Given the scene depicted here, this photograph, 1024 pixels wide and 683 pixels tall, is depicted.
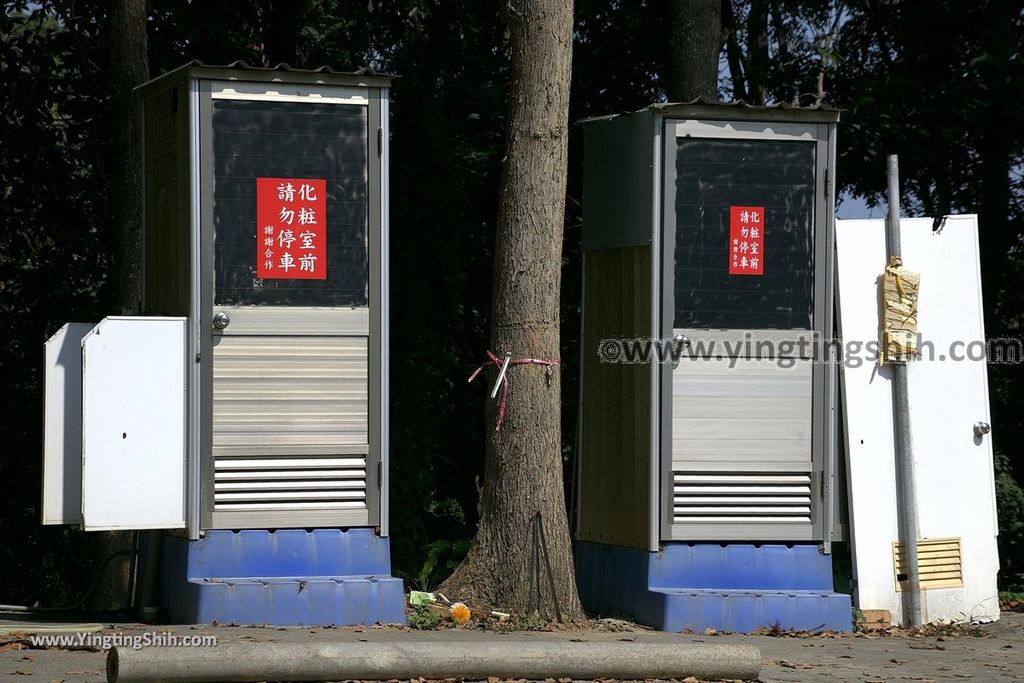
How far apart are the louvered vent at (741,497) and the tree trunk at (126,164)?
17.1 feet

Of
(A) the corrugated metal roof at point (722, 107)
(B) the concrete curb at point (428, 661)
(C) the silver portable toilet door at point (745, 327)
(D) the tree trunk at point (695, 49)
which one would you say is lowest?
(B) the concrete curb at point (428, 661)

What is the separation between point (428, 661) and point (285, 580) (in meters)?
2.40

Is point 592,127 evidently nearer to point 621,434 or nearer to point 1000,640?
point 621,434

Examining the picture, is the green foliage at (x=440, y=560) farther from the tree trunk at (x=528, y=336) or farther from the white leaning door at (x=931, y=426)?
the white leaning door at (x=931, y=426)

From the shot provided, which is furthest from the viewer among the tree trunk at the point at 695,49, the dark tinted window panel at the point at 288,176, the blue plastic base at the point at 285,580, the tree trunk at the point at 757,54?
the tree trunk at the point at 757,54

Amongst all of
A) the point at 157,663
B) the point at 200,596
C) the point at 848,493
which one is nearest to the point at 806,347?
the point at 848,493

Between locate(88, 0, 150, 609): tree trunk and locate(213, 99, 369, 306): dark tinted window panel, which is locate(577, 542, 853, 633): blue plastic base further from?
locate(88, 0, 150, 609): tree trunk

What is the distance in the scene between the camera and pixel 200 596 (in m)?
8.38

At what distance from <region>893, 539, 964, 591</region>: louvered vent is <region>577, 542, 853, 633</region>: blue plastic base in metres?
0.71

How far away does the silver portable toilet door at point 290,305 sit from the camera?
28.2 ft

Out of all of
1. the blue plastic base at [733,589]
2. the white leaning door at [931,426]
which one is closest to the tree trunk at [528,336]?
the blue plastic base at [733,589]

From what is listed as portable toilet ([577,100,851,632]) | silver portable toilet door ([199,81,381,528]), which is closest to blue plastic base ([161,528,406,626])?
silver portable toilet door ([199,81,381,528])

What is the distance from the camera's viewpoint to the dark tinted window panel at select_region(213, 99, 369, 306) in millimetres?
8586

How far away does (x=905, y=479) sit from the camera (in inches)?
387
